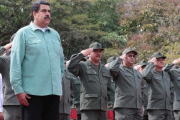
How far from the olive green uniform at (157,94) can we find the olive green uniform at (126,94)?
3.35 ft

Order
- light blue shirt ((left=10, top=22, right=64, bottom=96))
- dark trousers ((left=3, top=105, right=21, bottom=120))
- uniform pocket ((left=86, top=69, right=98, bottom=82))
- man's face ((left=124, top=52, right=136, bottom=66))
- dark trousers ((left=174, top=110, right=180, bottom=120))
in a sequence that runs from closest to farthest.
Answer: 1. light blue shirt ((left=10, top=22, right=64, bottom=96))
2. dark trousers ((left=3, top=105, right=21, bottom=120))
3. uniform pocket ((left=86, top=69, right=98, bottom=82))
4. man's face ((left=124, top=52, right=136, bottom=66))
5. dark trousers ((left=174, top=110, right=180, bottom=120))

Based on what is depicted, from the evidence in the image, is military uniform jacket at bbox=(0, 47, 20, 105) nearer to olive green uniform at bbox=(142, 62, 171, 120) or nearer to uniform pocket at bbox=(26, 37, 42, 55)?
uniform pocket at bbox=(26, 37, 42, 55)

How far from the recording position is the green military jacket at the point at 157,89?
10508 millimetres

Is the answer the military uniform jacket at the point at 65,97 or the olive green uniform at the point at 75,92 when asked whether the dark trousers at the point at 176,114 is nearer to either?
the olive green uniform at the point at 75,92

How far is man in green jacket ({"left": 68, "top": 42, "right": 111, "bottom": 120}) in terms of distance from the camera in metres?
8.59

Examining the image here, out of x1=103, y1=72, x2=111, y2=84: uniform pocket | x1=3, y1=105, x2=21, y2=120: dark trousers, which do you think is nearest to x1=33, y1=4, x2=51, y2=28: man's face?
x1=3, y1=105, x2=21, y2=120: dark trousers

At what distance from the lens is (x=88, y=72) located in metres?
8.77

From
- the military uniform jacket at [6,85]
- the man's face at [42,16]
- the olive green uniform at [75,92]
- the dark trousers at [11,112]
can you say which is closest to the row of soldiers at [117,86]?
the military uniform jacket at [6,85]

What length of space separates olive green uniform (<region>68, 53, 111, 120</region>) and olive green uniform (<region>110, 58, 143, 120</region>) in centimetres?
58

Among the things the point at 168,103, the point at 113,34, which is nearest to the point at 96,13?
the point at 113,34

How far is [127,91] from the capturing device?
368 inches

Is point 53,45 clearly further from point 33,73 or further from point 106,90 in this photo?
point 106,90

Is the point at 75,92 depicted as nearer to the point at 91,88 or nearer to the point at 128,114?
the point at 128,114

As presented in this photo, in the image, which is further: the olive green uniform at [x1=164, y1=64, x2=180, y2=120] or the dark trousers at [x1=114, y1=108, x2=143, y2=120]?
the olive green uniform at [x1=164, y1=64, x2=180, y2=120]
